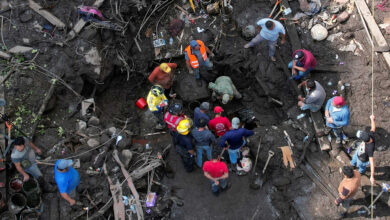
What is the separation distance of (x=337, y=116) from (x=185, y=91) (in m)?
4.31

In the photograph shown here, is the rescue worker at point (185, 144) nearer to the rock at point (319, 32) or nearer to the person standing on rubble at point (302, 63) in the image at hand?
the person standing on rubble at point (302, 63)

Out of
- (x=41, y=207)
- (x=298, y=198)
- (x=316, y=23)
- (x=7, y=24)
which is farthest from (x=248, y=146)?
(x=7, y=24)

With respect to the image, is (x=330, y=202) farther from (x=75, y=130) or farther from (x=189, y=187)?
(x=75, y=130)

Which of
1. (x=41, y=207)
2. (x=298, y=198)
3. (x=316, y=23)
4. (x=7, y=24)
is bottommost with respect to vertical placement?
(x=41, y=207)

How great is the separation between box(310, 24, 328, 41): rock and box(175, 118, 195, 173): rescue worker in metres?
4.66

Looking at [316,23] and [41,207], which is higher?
[316,23]

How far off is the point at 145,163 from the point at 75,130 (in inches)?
82.1

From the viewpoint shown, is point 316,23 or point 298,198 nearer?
point 298,198

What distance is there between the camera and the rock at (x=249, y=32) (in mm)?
9383

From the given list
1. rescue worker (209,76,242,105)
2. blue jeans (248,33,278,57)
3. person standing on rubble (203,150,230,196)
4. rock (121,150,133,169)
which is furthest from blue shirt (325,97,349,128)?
rock (121,150,133,169)

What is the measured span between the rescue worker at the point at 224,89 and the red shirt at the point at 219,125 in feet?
3.35

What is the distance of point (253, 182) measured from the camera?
8.15 metres

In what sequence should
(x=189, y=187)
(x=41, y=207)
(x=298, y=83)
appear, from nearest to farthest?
1. (x=41, y=207)
2. (x=189, y=187)
3. (x=298, y=83)

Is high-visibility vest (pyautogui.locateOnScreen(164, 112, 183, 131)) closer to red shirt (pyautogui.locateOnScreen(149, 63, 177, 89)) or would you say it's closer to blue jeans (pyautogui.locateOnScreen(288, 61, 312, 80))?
red shirt (pyautogui.locateOnScreen(149, 63, 177, 89))
